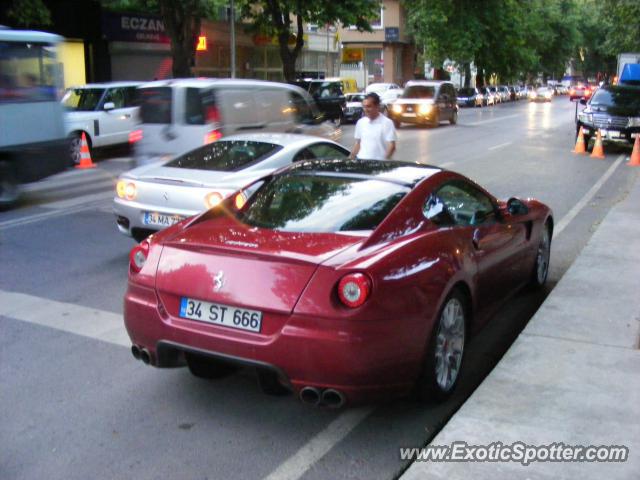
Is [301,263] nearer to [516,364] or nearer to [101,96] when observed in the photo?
[516,364]

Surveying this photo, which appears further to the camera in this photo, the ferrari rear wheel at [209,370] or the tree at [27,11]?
the tree at [27,11]

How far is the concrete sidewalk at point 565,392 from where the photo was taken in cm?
375

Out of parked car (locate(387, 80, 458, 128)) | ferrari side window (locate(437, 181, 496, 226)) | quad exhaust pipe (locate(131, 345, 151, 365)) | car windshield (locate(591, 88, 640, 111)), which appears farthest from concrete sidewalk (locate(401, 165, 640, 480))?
parked car (locate(387, 80, 458, 128))

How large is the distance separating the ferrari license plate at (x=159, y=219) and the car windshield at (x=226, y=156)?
67 centimetres

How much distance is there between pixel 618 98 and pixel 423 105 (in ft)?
31.3

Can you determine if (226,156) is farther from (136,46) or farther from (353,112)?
(353,112)

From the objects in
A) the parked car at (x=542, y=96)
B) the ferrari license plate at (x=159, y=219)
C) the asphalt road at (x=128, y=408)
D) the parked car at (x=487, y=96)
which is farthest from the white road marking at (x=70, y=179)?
the parked car at (x=542, y=96)

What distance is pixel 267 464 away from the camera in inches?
156

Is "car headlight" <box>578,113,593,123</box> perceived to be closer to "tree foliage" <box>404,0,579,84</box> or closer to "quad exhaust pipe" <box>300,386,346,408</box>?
"quad exhaust pipe" <box>300,386,346,408</box>

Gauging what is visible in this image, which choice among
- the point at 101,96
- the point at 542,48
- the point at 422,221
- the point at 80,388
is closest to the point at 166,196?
the point at 80,388

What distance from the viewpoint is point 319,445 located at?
4.19 meters

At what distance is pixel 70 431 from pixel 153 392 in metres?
0.65

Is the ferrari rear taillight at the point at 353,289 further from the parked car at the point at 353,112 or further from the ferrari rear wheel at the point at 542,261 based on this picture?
the parked car at the point at 353,112

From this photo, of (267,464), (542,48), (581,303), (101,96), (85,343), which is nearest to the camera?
(267,464)
